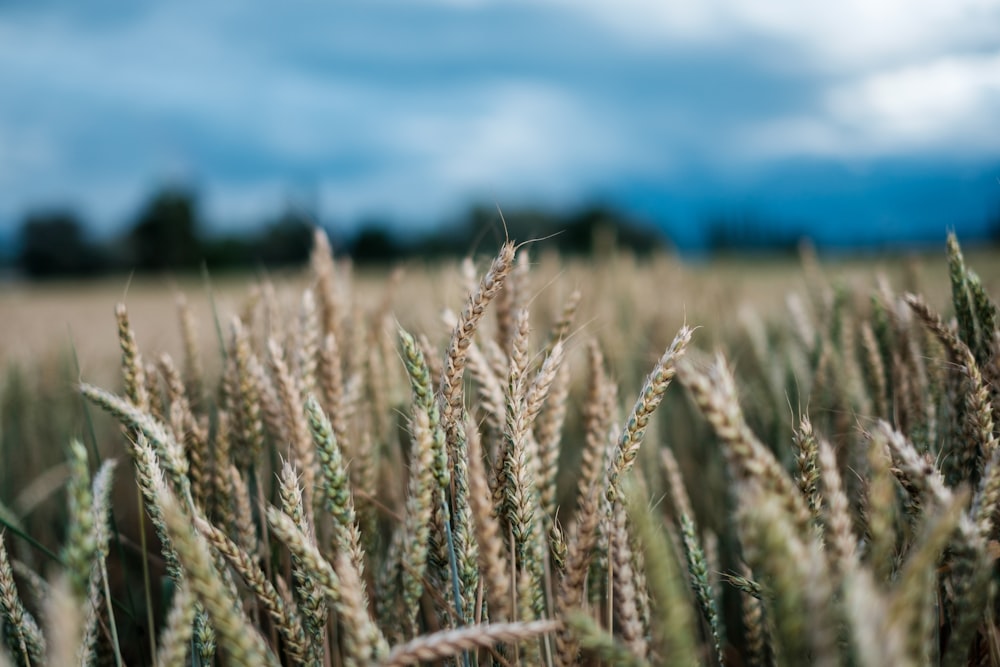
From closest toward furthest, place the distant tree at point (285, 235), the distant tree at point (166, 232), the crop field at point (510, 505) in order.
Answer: the crop field at point (510, 505), the distant tree at point (285, 235), the distant tree at point (166, 232)

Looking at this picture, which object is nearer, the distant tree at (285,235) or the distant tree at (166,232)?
the distant tree at (285,235)

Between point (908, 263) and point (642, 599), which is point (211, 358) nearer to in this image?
point (642, 599)

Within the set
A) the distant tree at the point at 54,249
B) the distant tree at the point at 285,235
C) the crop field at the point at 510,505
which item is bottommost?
the crop field at the point at 510,505

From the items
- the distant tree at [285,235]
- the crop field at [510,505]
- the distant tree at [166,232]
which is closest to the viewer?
the crop field at [510,505]

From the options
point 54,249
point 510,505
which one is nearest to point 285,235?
point 510,505

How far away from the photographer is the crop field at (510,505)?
70 centimetres

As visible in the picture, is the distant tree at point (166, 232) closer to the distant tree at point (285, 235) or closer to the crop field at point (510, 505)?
the distant tree at point (285, 235)

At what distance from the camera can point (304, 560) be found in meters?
0.82

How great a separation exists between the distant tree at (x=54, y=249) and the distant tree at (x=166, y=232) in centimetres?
287

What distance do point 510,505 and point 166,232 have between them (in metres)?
45.0

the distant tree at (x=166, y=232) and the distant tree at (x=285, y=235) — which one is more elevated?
the distant tree at (x=166, y=232)

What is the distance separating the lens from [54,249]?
1641 inches

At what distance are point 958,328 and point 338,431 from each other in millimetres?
1265

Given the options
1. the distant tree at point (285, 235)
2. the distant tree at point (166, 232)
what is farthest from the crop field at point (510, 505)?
the distant tree at point (166, 232)
